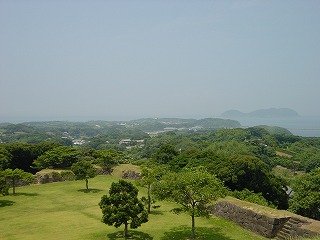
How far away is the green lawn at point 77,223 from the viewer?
42.0 ft

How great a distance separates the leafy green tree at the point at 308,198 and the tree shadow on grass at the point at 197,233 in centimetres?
1113

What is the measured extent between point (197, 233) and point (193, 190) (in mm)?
2682

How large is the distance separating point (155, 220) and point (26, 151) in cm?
2290

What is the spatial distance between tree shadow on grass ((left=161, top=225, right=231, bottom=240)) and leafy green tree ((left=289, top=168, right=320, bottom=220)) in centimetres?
1113

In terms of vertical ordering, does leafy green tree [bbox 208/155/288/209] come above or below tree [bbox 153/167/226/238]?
below

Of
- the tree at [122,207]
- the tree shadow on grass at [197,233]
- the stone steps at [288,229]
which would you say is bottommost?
the tree shadow on grass at [197,233]

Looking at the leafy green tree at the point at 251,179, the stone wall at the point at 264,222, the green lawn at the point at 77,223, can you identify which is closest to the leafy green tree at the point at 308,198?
the leafy green tree at the point at 251,179

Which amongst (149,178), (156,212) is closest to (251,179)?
(156,212)

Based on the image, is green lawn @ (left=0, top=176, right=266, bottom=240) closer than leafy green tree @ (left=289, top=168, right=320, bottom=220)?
Yes

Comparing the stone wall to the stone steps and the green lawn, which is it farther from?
the green lawn

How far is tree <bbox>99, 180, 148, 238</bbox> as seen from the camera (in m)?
11.6

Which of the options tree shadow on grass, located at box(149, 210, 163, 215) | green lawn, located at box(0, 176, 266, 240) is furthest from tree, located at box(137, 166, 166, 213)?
green lawn, located at box(0, 176, 266, 240)

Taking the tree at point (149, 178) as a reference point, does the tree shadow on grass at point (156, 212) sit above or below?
below

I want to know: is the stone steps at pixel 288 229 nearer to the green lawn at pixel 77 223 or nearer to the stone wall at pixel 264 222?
the stone wall at pixel 264 222
